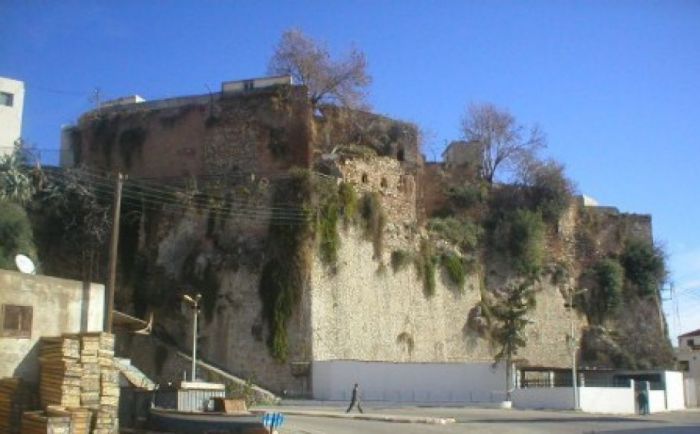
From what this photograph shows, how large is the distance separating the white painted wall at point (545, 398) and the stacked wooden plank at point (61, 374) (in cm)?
2025

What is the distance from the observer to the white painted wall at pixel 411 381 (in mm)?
33312

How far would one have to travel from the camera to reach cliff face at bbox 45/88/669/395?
35406mm

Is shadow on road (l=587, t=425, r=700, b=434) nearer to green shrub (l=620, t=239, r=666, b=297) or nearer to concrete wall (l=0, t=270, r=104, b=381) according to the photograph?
concrete wall (l=0, t=270, r=104, b=381)

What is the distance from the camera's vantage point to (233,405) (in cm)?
2052

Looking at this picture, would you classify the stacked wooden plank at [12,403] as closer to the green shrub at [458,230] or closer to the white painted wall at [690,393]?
the green shrub at [458,230]

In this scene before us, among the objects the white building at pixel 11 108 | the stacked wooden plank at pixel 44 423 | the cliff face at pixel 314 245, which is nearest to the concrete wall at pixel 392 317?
the cliff face at pixel 314 245

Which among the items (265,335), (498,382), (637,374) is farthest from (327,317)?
(637,374)

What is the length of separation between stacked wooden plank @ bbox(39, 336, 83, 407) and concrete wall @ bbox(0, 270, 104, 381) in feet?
1.61

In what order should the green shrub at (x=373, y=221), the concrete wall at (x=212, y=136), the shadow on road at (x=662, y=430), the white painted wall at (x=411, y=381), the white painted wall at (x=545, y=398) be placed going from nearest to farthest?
the shadow on road at (x=662, y=430) < the white painted wall at (x=545, y=398) < the white painted wall at (x=411, y=381) < the green shrub at (x=373, y=221) < the concrete wall at (x=212, y=136)

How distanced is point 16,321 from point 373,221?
22.7 meters

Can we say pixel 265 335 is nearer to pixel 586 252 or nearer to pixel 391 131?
pixel 391 131

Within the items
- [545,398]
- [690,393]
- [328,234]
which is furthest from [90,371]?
[690,393]

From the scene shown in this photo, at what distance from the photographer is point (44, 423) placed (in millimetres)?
16641

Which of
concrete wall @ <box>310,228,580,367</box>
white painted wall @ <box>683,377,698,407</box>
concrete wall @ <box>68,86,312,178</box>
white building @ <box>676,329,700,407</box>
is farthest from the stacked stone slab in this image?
white building @ <box>676,329,700,407</box>
